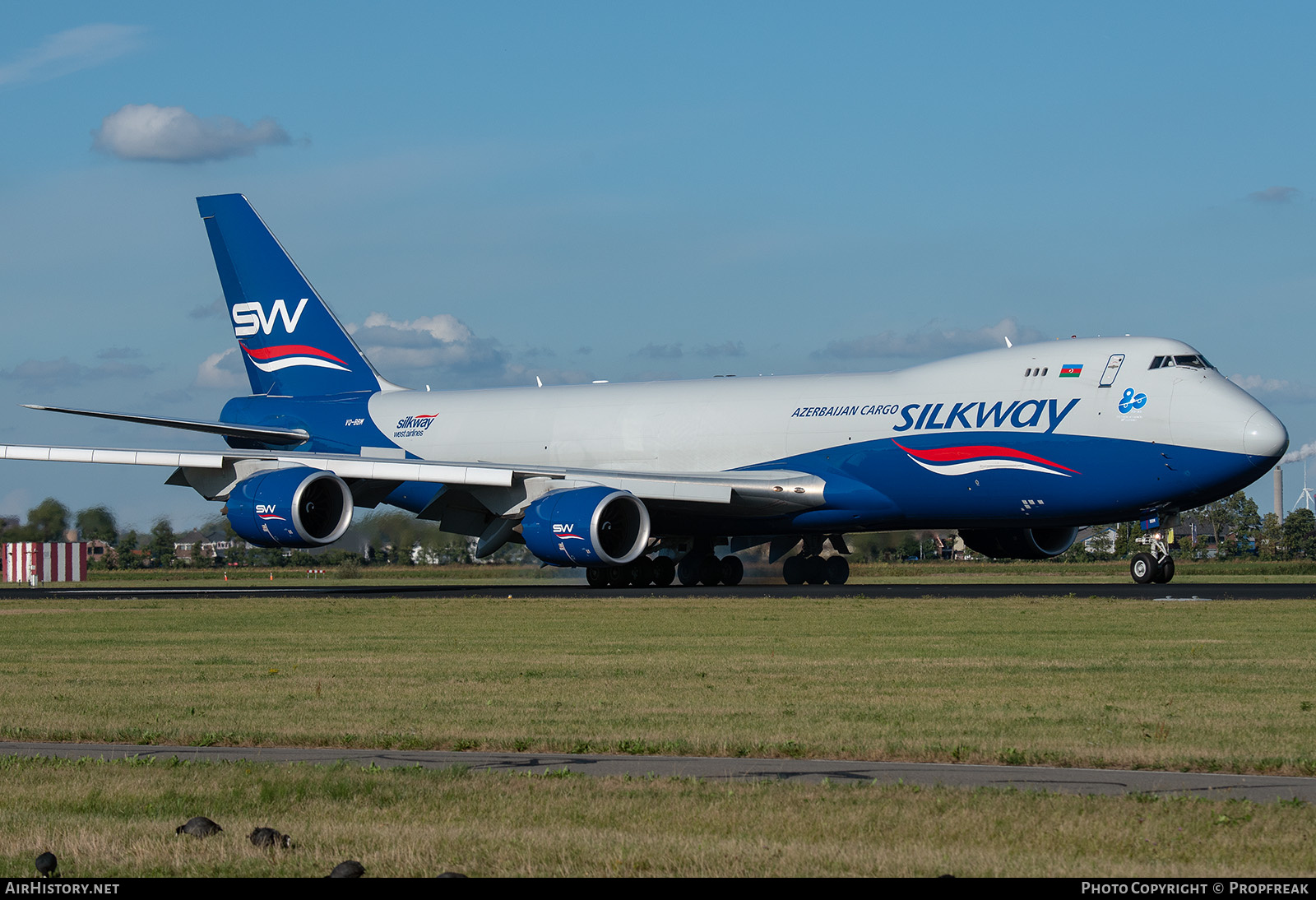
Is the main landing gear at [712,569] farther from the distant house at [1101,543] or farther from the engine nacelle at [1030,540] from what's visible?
the distant house at [1101,543]

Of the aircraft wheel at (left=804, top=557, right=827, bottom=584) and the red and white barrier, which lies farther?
the red and white barrier

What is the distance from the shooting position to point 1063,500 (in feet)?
105

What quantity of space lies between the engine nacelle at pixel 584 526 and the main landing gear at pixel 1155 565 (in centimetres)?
1098

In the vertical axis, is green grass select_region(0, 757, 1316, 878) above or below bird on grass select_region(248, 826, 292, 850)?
below

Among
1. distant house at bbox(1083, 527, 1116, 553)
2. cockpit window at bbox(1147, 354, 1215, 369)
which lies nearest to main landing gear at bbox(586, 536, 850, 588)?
cockpit window at bbox(1147, 354, 1215, 369)

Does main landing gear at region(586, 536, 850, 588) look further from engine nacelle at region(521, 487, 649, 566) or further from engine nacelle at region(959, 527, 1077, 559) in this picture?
engine nacelle at region(521, 487, 649, 566)

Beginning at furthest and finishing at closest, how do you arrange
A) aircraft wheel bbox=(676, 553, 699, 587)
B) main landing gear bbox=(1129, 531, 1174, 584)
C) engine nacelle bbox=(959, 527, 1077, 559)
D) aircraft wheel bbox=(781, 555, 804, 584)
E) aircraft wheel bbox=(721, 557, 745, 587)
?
aircraft wheel bbox=(721, 557, 745, 587) → aircraft wheel bbox=(676, 553, 699, 587) → aircraft wheel bbox=(781, 555, 804, 584) → engine nacelle bbox=(959, 527, 1077, 559) → main landing gear bbox=(1129, 531, 1174, 584)

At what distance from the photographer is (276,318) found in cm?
4525

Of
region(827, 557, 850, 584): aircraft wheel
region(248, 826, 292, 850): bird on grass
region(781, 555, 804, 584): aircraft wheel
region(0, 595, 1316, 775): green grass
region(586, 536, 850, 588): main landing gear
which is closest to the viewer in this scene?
region(248, 826, 292, 850): bird on grass

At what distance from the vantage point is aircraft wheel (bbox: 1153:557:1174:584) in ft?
108

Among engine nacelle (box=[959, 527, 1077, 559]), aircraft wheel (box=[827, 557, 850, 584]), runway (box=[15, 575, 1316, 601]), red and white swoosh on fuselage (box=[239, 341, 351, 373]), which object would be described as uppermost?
red and white swoosh on fuselage (box=[239, 341, 351, 373])

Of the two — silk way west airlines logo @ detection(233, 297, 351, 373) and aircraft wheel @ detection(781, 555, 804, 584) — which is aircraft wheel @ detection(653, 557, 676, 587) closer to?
aircraft wheel @ detection(781, 555, 804, 584)

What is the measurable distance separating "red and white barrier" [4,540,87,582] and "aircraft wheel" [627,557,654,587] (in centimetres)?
2829

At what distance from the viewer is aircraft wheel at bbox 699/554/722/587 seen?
4003cm
